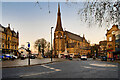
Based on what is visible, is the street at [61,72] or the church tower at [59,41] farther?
the church tower at [59,41]

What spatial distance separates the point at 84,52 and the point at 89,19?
117 m

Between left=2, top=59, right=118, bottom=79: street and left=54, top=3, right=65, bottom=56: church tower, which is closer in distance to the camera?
left=2, top=59, right=118, bottom=79: street

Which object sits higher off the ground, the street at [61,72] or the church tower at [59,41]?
the church tower at [59,41]

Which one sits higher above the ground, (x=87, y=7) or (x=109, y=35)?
(x=109, y=35)

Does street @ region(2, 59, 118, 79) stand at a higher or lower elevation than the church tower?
lower

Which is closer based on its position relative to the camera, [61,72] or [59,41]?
[61,72]

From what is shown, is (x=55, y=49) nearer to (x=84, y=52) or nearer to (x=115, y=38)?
(x=84, y=52)

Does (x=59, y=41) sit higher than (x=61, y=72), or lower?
higher

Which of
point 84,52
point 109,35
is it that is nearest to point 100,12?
point 109,35

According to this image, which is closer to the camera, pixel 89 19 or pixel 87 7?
pixel 87 7

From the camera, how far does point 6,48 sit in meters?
56.3

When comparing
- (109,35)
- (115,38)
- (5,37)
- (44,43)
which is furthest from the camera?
(44,43)

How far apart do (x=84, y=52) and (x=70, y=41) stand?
15.6 meters

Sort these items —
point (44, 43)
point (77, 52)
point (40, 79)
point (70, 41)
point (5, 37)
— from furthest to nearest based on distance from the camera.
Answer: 1. point (70, 41)
2. point (77, 52)
3. point (44, 43)
4. point (5, 37)
5. point (40, 79)
